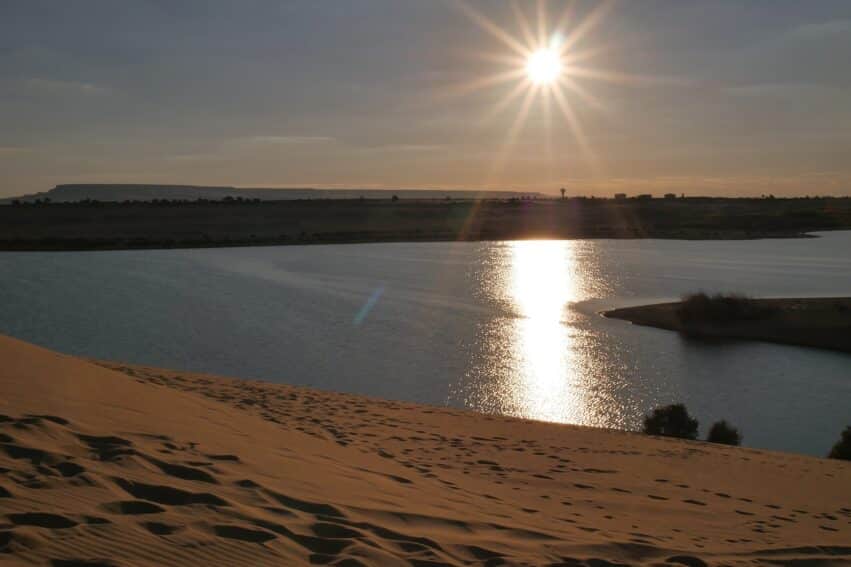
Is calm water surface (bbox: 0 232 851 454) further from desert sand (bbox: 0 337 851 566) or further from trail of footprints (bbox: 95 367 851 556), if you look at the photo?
desert sand (bbox: 0 337 851 566)

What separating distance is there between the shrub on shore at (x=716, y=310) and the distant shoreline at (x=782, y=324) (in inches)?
11.6

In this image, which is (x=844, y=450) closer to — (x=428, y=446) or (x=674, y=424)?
(x=674, y=424)

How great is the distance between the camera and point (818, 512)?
821cm

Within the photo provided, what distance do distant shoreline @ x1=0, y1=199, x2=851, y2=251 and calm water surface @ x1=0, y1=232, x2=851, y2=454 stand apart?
1874cm

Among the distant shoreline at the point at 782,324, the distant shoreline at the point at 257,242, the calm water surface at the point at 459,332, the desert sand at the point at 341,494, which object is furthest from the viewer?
the distant shoreline at the point at 257,242

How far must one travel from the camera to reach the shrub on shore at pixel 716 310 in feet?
107

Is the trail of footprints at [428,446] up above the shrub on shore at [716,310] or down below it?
below

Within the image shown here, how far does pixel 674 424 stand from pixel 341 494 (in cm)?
1068

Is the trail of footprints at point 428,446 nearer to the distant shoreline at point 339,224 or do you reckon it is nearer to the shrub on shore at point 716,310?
the shrub on shore at point 716,310

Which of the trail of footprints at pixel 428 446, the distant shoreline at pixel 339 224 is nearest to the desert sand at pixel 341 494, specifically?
the trail of footprints at pixel 428 446

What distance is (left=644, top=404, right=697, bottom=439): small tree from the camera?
1485cm

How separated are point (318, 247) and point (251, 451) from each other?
223 ft

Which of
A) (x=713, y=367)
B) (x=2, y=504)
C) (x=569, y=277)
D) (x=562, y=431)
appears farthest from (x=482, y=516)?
(x=569, y=277)

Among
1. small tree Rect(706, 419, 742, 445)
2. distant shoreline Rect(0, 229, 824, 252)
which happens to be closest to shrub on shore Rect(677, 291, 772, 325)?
small tree Rect(706, 419, 742, 445)
